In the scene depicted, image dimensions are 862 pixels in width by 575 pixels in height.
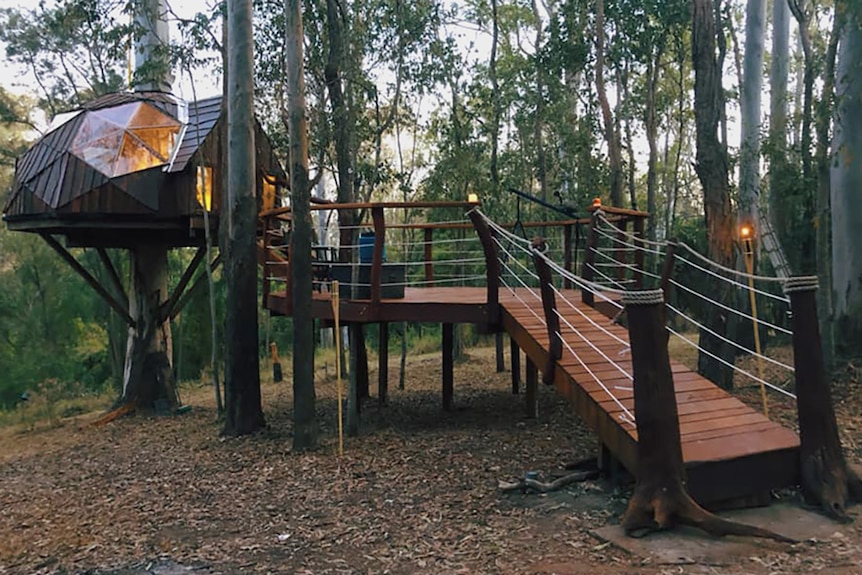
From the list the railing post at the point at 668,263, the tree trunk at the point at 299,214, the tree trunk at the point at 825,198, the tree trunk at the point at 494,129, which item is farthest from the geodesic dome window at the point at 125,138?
the tree trunk at the point at 825,198

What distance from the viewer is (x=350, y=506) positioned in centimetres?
537

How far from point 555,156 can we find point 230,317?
1080cm

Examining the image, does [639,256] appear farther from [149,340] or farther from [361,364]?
[149,340]

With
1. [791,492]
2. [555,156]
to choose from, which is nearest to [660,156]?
[555,156]

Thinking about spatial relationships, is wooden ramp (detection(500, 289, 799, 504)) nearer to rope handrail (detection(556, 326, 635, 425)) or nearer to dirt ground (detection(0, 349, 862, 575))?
rope handrail (detection(556, 326, 635, 425))

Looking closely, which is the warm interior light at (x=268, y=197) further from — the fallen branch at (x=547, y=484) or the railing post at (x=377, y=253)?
the fallen branch at (x=547, y=484)

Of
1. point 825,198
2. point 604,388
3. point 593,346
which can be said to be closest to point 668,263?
point 593,346

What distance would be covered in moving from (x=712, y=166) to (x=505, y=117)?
30.0ft

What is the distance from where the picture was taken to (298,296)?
699 cm

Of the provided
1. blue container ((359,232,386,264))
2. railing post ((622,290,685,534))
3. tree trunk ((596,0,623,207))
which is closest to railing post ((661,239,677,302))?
railing post ((622,290,685,534))

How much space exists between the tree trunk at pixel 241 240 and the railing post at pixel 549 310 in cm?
424

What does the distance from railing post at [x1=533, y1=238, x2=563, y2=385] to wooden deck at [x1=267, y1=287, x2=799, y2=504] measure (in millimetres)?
83

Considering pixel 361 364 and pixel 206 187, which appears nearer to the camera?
pixel 361 364

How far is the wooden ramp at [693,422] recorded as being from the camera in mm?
4117
